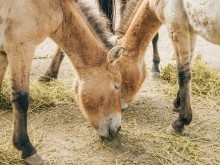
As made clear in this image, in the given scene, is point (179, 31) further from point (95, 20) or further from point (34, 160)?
point (34, 160)

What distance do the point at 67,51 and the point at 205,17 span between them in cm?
159

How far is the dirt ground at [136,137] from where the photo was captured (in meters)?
4.25

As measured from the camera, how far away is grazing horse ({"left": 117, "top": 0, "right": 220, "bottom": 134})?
4.15 m

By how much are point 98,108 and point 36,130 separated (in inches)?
41.3

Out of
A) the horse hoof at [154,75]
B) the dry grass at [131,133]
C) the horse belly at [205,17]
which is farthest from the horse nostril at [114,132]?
the horse hoof at [154,75]

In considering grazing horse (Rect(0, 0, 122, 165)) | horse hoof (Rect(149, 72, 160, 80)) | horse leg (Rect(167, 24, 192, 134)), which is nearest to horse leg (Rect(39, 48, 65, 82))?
horse hoof (Rect(149, 72, 160, 80))

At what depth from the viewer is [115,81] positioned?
14.0 feet

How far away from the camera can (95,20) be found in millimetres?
4273

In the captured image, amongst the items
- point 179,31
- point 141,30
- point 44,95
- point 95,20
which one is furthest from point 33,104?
point 179,31

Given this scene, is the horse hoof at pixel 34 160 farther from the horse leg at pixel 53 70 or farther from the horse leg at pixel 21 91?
Result: the horse leg at pixel 53 70

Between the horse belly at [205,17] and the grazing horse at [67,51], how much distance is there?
97 cm

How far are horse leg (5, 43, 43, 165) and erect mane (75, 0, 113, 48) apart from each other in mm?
794

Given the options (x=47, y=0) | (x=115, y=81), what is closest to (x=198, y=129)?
(x=115, y=81)

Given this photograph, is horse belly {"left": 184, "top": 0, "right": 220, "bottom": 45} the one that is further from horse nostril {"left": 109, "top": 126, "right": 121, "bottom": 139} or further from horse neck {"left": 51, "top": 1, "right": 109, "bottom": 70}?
horse nostril {"left": 109, "top": 126, "right": 121, "bottom": 139}
